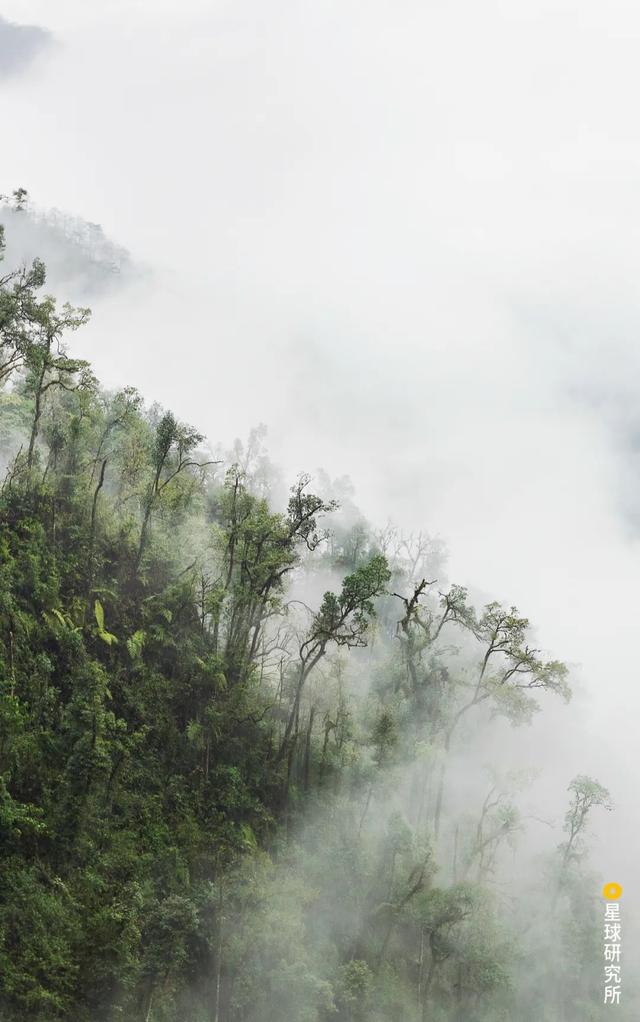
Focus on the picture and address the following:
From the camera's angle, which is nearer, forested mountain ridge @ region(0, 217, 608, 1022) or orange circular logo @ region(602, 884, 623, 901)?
forested mountain ridge @ region(0, 217, 608, 1022)

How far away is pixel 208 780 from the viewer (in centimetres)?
2970

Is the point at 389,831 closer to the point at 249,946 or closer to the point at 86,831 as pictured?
the point at 249,946

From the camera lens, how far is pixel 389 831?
111 ft

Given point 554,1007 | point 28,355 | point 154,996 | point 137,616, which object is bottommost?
point 554,1007

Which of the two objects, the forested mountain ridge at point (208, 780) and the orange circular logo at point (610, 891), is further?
the orange circular logo at point (610, 891)

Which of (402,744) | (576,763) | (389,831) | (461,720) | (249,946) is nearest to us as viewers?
(249,946)

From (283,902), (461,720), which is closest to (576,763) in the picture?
(461,720)

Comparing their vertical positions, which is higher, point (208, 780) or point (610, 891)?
point (208, 780)

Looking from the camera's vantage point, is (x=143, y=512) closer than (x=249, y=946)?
No

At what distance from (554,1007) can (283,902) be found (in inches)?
925

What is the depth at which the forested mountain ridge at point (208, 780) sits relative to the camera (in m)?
22.5

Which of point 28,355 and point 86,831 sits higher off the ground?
point 28,355

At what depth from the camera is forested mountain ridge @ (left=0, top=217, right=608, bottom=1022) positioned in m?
22.5

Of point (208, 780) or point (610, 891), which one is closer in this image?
point (208, 780)
